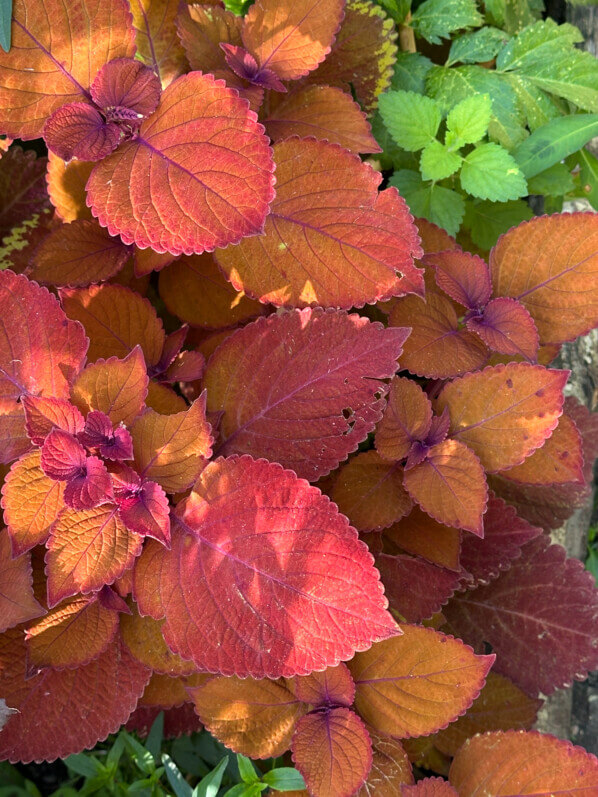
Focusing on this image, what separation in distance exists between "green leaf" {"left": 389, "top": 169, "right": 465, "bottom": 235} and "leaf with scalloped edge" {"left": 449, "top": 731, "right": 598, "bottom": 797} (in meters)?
0.71

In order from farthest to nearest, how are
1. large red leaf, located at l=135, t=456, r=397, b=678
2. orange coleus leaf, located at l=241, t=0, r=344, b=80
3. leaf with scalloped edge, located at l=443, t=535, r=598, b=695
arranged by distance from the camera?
leaf with scalloped edge, located at l=443, t=535, r=598, b=695 < orange coleus leaf, located at l=241, t=0, r=344, b=80 < large red leaf, located at l=135, t=456, r=397, b=678

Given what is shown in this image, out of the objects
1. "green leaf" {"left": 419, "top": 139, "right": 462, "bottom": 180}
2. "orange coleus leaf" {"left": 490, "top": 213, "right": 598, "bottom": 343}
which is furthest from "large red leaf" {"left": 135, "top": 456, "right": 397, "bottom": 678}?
"green leaf" {"left": 419, "top": 139, "right": 462, "bottom": 180}

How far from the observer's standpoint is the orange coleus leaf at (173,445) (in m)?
0.73

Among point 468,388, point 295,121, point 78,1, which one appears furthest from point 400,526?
point 78,1

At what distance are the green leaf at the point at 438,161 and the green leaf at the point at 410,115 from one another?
19mm

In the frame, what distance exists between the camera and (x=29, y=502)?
0.73 m

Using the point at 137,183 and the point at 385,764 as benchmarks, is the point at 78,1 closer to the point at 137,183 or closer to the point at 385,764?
the point at 137,183

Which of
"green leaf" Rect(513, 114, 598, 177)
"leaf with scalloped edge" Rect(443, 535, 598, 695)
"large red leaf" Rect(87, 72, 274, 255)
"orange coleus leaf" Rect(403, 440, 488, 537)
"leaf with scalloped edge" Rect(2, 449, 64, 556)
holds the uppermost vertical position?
"large red leaf" Rect(87, 72, 274, 255)

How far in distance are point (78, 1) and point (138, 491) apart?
1.71 feet

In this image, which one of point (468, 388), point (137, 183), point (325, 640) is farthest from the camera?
point (468, 388)

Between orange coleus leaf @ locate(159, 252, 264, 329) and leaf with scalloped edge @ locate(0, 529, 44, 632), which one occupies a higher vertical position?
orange coleus leaf @ locate(159, 252, 264, 329)

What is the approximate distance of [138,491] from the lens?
2.43 feet

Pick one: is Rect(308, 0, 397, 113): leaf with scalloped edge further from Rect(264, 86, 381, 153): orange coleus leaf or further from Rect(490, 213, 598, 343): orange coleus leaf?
Rect(490, 213, 598, 343): orange coleus leaf

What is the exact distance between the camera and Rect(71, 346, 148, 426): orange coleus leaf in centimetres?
74
